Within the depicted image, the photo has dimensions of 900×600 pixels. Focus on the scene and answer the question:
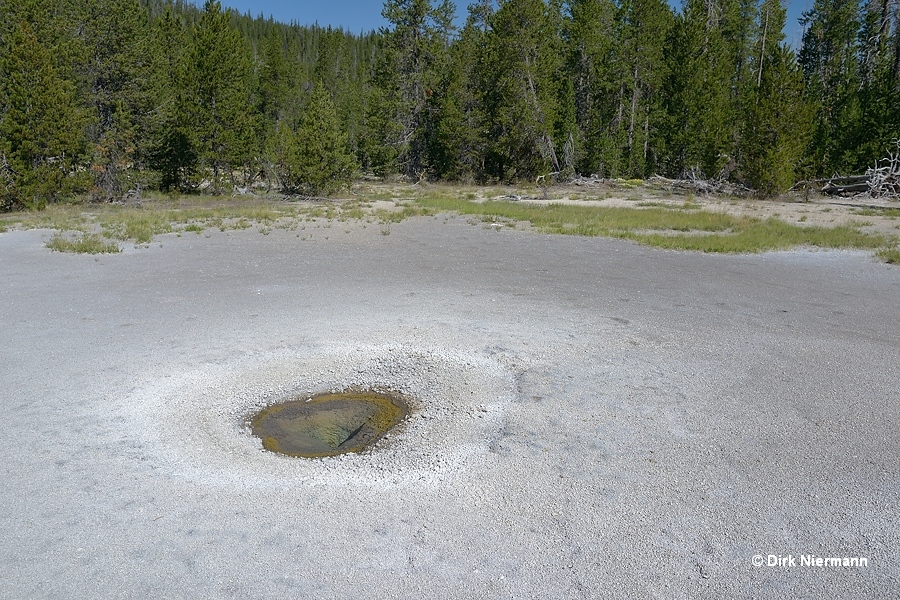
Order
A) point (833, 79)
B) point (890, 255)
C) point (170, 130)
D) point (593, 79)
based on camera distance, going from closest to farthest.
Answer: point (890, 255) → point (170, 130) → point (833, 79) → point (593, 79)

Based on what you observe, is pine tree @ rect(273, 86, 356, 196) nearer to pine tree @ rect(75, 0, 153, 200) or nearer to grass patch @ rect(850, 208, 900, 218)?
pine tree @ rect(75, 0, 153, 200)

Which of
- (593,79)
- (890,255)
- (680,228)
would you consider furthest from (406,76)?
(890,255)

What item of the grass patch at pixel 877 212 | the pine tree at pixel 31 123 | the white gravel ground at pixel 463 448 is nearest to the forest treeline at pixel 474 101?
the pine tree at pixel 31 123

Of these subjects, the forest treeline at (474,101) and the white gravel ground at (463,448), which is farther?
the forest treeline at (474,101)

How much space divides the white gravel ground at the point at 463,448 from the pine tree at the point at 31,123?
1692cm

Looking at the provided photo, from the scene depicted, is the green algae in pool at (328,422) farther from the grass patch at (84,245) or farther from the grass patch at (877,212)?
the grass patch at (877,212)

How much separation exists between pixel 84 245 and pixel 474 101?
28.8m

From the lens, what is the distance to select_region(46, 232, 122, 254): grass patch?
14.2 m

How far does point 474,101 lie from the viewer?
130 ft

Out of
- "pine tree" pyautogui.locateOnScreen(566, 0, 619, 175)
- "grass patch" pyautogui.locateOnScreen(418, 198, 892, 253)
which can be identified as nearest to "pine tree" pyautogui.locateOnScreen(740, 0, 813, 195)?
"grass patch" pyautogui.locateOnScreen(418, 198, 892, 253)

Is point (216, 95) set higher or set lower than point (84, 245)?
higher

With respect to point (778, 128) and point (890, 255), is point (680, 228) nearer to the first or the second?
point (890, 255)

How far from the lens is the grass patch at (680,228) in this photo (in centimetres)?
1523

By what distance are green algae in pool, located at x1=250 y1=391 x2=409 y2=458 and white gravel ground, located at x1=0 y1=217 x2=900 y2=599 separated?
18 cm
